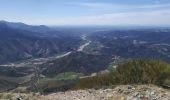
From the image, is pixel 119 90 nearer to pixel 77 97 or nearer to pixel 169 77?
pixel 77 97

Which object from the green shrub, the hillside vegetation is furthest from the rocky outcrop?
the green shrub

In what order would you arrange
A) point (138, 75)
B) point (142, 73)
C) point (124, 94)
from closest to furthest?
point (124, 94)
point (142, 73)
point (138, 75)

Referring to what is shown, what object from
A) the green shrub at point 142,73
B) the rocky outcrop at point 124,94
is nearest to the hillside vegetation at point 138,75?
the green shrub at point 142,73

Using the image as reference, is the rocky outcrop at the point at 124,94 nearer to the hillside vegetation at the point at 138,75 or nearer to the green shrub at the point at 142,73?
the hillside vegetation at the point at 138,75

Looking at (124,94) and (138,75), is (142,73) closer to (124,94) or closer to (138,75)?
(138,75)

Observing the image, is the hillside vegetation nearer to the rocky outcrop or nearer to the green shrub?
the green shrub

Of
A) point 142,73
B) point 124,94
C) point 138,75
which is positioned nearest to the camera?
point 124,94

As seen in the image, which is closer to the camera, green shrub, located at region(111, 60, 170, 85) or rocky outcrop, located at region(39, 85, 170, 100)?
rocky outcrop, located at region(39, 85, 170, 100)

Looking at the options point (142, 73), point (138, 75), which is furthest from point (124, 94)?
point (138, 75)
